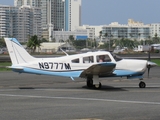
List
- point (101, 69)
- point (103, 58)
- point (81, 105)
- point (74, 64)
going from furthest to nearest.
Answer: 1. point (74, 64)
2. point (103, 58)
3. point (101, 69)
4. point (81, 105)

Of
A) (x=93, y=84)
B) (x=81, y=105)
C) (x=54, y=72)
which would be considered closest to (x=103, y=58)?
(x=93, y=84)

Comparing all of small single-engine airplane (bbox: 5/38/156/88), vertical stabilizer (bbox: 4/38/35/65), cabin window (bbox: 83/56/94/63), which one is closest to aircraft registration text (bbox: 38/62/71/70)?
small single-engine airplane (bbox: 5/38/156/88)

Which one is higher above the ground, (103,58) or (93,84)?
(103,58)

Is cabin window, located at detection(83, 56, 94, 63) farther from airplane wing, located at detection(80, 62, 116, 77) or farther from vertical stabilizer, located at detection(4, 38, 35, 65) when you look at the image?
vertical stabilizer, located at detection(4, 38, 35, 65)

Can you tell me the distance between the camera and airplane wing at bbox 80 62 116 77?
2059 cm

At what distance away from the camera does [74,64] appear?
21.8 meters

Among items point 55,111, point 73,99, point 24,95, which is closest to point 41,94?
point 24,95

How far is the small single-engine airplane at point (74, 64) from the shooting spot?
21.5 metres

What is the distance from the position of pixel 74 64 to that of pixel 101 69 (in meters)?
1.61

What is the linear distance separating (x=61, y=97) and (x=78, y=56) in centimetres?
446

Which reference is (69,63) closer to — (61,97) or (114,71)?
(114,71)

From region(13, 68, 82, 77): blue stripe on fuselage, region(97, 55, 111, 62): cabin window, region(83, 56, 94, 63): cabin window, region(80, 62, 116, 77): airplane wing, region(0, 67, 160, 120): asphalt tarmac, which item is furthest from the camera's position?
region(83, 56, 94, 63): cabin window

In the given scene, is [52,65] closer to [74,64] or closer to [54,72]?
[54,72]

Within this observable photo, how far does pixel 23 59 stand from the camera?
70.8 feet
